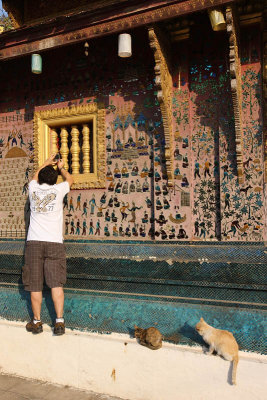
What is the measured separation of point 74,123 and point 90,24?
1.46 meters

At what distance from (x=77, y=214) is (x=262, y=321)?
2801 millimetres

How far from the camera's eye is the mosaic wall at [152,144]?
442 centimetres

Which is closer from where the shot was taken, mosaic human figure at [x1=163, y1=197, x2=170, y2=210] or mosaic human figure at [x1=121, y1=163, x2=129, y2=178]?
mosaic human figure at [x1=163, y1=197, x2=170, y2=210]

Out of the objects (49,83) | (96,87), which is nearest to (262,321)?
(96,87)

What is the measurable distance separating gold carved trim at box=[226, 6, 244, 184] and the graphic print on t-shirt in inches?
83.2

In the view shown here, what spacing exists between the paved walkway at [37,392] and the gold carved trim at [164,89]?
2.47 m

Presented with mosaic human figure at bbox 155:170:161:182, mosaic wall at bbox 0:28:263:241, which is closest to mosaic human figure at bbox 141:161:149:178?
mosaic wall at bbox 0:28:263:241

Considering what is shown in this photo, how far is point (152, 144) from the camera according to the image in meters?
4.90

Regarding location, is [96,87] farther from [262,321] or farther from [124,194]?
[262,321]

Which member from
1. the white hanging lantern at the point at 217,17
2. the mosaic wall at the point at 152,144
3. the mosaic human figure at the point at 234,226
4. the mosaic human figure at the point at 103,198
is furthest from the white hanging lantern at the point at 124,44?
the mosaic human figure at the point at 234,226

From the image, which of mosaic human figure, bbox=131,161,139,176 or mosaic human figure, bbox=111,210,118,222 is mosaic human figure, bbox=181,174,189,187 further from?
Result: mosaic human figure, bbox=111,210,118,222

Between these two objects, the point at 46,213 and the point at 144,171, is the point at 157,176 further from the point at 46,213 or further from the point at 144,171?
the point at 46,213

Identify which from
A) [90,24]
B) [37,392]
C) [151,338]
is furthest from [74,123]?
[37,392]

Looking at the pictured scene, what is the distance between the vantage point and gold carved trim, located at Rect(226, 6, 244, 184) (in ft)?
13.3
